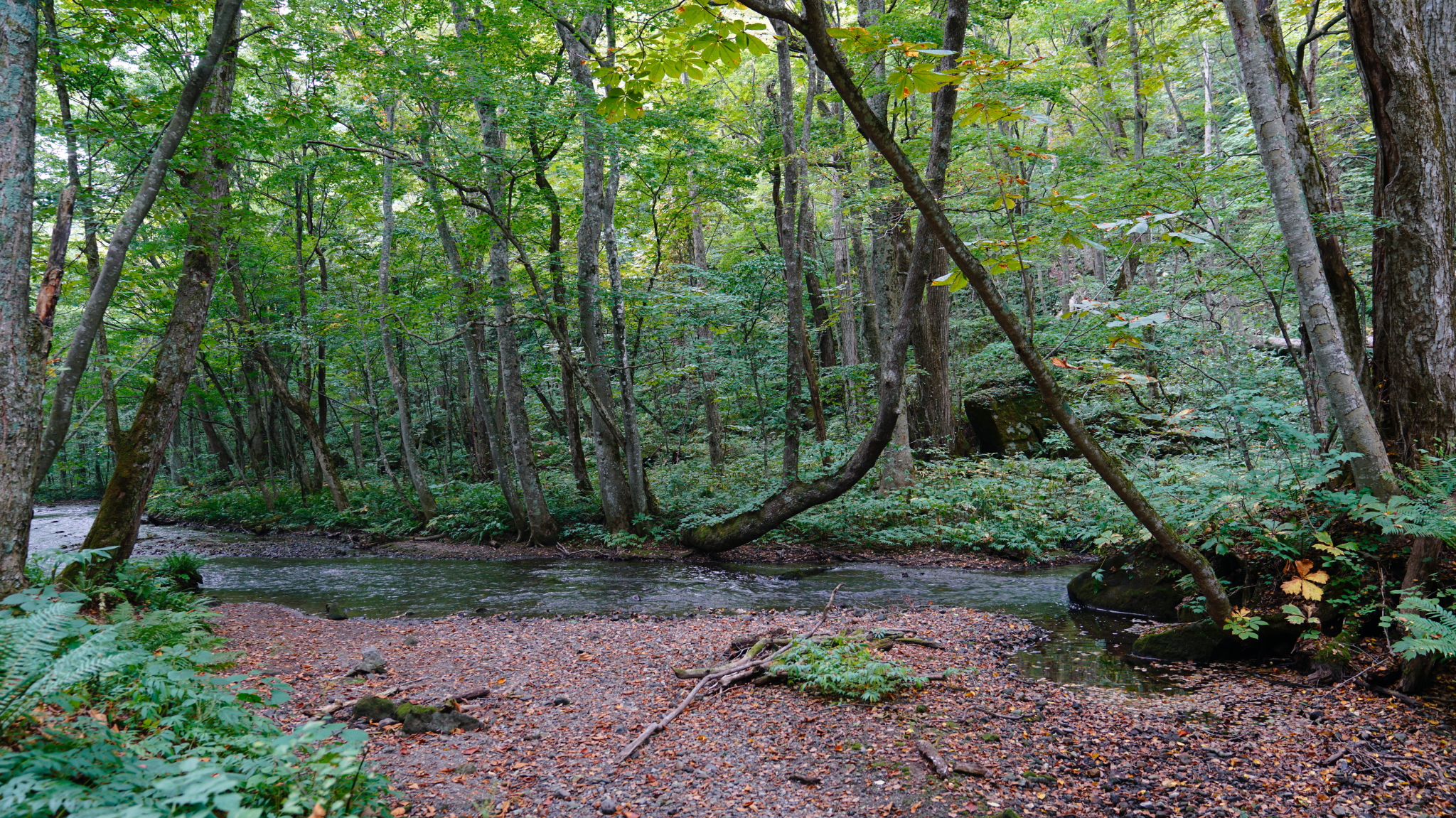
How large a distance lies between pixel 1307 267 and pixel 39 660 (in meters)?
7.00

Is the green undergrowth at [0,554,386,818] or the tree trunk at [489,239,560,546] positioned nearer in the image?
the green undergrowth at [0,554,386,818]

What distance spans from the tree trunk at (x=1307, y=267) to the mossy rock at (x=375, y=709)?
6608 millimetres

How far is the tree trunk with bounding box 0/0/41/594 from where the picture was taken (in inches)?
165

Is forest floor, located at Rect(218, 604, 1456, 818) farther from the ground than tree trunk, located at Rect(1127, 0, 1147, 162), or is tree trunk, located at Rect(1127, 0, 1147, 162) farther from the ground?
tree trunk, located at Rect(1127, 0, 1147, 162)

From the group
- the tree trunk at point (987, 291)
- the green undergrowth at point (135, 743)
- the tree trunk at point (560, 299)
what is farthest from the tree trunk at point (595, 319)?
the green undergrowth at point (135, 743)

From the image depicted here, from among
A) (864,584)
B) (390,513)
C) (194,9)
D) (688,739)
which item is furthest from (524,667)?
(390,513)

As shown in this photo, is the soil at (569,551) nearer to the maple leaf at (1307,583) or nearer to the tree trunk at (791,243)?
the tree trunk at (791,243)

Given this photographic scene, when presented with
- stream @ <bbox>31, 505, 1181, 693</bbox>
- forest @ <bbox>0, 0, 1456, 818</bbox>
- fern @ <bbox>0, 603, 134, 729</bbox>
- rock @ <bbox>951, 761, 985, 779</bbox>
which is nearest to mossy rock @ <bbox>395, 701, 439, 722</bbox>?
forest @ <bbox>0, 0, 1456, 818</bbox>

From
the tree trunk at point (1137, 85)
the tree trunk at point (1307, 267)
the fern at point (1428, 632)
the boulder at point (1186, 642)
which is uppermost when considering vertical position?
the tree trunk at point (1137, 85)

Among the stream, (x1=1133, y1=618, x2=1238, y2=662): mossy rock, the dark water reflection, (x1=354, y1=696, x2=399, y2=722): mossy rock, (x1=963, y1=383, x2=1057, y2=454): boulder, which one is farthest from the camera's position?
(x1=963, y1=383, x2=1057, y2=454): boulder

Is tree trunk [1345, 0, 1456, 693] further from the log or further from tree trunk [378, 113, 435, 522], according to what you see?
tree trunk [378, 113, 435, 522]

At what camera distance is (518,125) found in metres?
11.3

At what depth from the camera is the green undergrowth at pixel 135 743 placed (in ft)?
6.82

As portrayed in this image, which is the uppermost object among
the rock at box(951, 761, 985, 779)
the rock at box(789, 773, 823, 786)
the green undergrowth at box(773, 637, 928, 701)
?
the green undergrowth at box(773, 637, 928, 701)
